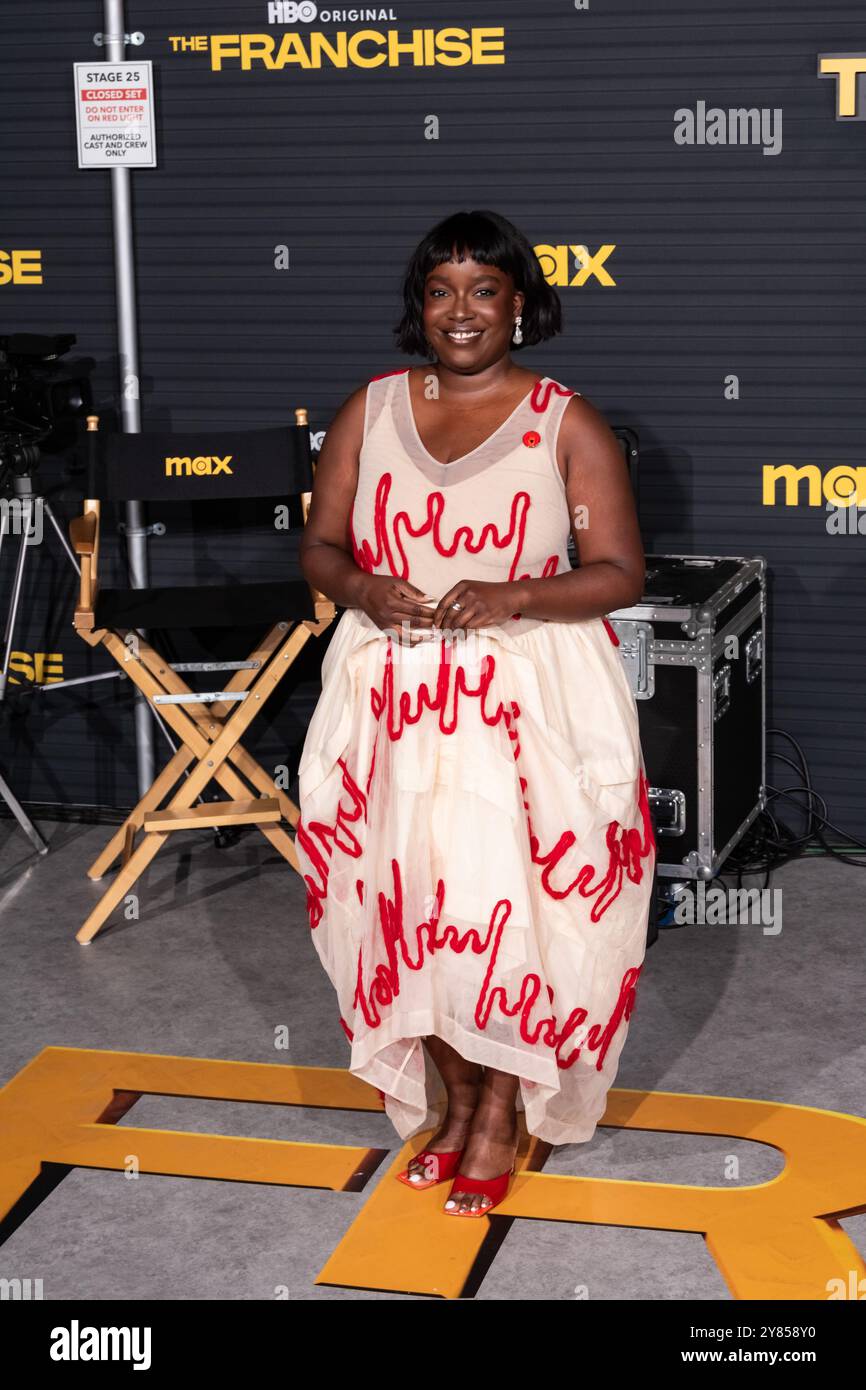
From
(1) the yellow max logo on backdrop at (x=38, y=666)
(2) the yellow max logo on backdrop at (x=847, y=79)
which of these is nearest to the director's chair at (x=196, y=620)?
(1) the yellow max logo on backdrop at (x=38, y=666)

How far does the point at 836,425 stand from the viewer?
16.5 feet

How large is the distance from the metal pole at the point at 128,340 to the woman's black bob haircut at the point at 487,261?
7.57 feet

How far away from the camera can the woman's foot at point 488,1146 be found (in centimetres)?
322

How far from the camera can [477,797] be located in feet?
→ 10.0

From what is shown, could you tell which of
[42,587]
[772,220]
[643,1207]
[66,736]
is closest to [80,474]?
[42,587]

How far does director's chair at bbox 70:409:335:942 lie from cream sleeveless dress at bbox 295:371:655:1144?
1509 millimetres

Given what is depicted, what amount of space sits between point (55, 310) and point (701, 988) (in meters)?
2.96

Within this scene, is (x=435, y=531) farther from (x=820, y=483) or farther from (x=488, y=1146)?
(x=820, y=483)

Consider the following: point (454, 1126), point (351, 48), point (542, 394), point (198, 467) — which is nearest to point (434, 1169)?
point (454, 1126)

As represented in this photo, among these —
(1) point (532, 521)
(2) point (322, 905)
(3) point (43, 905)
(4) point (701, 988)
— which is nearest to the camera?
(1) point (532, 521)

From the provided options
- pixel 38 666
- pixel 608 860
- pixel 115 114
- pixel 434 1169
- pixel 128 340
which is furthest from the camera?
pixel 38 666

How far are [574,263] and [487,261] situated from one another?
2200 millimetres

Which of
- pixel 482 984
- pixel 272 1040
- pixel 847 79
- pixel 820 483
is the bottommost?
pixel 272 1040

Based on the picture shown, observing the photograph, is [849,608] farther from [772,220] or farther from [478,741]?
[478,741]
